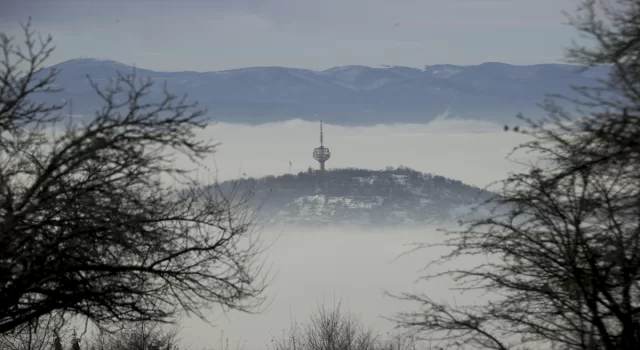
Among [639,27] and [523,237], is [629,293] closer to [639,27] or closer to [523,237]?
[523,237]

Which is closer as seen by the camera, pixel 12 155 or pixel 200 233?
pixel 12 155

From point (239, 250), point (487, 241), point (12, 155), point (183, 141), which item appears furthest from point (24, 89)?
point (487, 241)

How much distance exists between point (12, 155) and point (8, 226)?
282 cm

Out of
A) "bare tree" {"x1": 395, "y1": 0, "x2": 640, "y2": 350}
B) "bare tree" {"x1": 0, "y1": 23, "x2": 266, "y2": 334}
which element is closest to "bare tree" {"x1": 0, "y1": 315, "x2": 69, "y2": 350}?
"bare tree" {"x1": 0, "y1": 23, "x2": 266, "y2": 334}

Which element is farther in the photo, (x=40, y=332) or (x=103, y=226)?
(x=40, y=332)

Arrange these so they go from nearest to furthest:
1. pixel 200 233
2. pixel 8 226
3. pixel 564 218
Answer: pixel 8 226 → pixel 564 218 → pixel 200 233

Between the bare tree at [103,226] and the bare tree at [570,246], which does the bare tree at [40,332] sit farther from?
the bare tree at [570,246]

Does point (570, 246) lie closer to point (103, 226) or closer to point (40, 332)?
point (103, 226)

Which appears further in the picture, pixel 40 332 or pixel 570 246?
pixel 40 332

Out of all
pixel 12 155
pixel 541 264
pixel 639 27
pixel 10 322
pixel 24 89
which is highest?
pixel 639 27

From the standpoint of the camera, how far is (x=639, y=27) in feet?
46.0

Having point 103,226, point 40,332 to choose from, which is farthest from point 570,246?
point 40,332

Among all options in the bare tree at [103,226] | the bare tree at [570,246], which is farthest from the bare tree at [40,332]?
the bare tree at [570,246]

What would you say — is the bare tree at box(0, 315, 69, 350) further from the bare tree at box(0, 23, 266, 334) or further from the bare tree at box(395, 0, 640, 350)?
the bare tree at box(395, 0, 640, 350)
